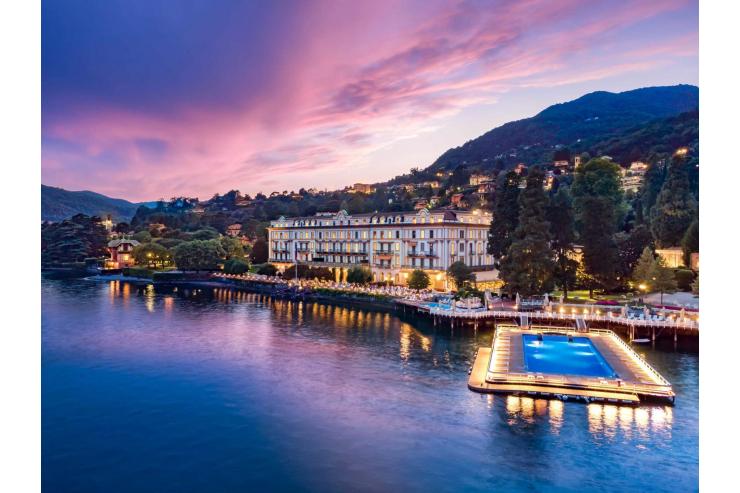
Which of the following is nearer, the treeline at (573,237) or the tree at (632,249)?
the treeline at (573,237)

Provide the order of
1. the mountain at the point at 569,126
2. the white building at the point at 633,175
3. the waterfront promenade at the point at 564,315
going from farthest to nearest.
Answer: the mountain at the point at 569,126
the white building at the point at 633,175
the waterfront promenade at the point at 564,315

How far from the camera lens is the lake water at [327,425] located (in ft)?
52.4

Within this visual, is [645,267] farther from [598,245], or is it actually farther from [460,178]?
[460,178]

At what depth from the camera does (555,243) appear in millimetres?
44875

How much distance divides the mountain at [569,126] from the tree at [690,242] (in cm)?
9248

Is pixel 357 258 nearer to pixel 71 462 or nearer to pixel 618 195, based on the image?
pixel 618 195

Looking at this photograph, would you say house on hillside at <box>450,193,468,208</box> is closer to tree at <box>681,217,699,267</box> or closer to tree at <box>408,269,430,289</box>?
tree at <box>408,269,430,289</box>

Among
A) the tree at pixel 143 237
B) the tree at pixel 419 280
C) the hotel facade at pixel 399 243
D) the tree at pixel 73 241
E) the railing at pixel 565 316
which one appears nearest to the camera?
the railing at pixel 565 316

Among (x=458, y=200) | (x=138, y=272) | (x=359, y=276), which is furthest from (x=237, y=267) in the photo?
(x=458, y=200)

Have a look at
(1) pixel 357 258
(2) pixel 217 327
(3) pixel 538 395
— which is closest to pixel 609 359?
(3) pixel 538 395

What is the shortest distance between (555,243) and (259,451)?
34.3 metres

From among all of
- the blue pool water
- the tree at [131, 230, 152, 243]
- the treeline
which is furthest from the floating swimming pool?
the tree at [131, 230, 152, 243]

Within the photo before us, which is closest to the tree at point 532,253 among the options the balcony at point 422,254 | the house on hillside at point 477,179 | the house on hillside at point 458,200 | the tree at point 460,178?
the balcony at point 422,254

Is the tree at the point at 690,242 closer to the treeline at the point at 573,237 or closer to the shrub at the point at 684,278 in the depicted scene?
the treeline at the point at 573,237
